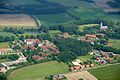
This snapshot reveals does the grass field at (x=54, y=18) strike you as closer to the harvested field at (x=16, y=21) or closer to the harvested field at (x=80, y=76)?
the harvested field at (x=16, y=21)

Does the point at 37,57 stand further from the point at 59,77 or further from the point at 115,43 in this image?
the point at 115,43

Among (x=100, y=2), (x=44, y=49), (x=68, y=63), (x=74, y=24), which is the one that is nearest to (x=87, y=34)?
(x=74, y=24)

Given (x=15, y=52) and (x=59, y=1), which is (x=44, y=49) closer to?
(x=15, y=52)

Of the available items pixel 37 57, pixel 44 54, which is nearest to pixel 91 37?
pixel 44 54

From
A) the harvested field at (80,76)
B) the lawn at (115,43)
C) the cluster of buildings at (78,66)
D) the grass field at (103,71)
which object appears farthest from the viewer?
the lawn at (115,43)

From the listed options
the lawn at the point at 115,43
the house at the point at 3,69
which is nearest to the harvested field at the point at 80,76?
the house at the point at 3,69
